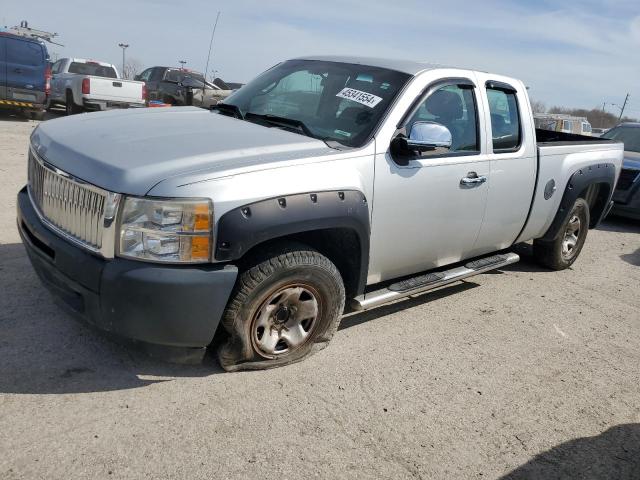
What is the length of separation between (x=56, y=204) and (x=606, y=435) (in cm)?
331

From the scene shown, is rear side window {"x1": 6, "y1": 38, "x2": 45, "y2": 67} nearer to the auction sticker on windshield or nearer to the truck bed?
the auction sticker on windshield

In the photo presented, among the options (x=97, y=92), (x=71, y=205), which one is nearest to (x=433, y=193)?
(x=71, y=205)

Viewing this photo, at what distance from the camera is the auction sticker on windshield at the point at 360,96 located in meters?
3.72

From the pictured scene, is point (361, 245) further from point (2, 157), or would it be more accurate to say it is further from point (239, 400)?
point (2, 157)

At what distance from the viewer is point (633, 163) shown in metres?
9.22

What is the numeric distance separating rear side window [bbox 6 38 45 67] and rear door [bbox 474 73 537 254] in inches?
514

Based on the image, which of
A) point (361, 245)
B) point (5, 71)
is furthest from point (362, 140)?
point (5, 71)

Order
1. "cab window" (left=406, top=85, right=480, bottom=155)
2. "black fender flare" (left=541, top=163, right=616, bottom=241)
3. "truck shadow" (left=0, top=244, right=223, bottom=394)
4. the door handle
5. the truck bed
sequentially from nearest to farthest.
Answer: "truck shadow" (left=0, top=244, right=223, bottom=394) → "cab window" (left=406, top=85, right=480, bottom=155) → the door handle → the truck bed → "black fender flare" (left=541, top=163, right=616, bottom=241)

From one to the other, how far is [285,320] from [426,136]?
1.43m

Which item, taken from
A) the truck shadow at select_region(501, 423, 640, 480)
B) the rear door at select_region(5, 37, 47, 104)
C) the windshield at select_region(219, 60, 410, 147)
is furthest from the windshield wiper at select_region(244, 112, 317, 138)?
the rear door at select_region(5, 37, 47, 104)

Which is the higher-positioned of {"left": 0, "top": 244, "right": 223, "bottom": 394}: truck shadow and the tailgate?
the tailgate

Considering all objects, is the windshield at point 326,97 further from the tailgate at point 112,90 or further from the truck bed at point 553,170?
the tailgate at point 112,90

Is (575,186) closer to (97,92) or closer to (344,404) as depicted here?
(344,404)

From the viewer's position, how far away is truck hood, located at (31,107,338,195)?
2.75m
